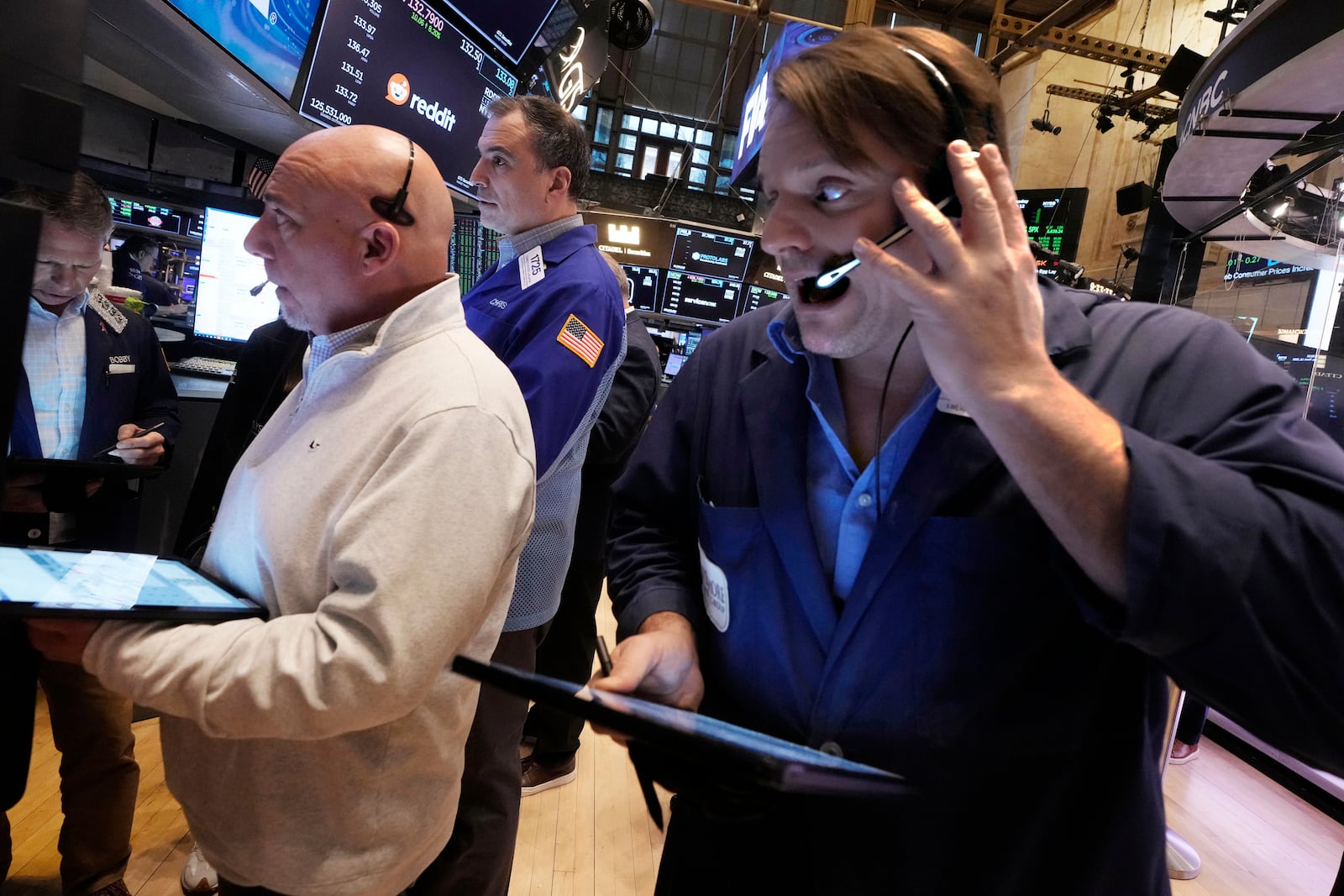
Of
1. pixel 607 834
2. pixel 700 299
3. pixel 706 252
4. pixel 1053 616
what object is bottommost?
pixel 607 834

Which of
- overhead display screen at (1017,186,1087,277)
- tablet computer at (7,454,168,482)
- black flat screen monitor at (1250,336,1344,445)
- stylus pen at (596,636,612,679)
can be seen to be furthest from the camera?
overhead display screen at (1017,186,1087,277)

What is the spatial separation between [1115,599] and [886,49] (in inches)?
26.2

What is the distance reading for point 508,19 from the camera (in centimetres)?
380

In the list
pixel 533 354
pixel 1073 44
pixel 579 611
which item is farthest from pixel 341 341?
pixel 1073 44

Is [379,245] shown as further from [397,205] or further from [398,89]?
[398,89]

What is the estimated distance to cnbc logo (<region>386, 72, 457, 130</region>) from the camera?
3201mm

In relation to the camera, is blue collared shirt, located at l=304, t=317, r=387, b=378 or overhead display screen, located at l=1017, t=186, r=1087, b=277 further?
overhead display screen, located at l=1017, t=186, r=1087, b=277

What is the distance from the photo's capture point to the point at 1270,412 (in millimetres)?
714

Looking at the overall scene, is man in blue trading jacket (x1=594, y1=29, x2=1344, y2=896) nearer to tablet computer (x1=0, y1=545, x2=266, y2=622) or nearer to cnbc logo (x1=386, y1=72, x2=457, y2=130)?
tablet computer (x1=0, y1=545, x2=266, y2=622)

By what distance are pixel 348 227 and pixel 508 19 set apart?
3136 millimetres

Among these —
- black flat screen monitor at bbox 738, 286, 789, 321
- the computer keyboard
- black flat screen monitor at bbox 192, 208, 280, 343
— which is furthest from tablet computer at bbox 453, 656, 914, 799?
black flat screen monitor at bbox 738, 286, 789, 321

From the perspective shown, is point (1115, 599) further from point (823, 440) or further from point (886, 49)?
point (886, 49)

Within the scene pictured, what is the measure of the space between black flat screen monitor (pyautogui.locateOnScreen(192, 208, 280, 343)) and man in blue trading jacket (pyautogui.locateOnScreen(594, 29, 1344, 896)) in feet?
11.0

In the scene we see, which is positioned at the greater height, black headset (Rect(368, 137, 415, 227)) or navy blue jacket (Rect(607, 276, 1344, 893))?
black headset (Rect(368, 137, 415, 227))
